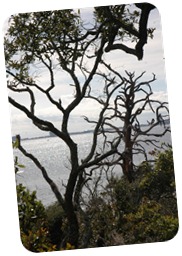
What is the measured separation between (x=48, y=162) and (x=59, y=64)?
77 centimetres

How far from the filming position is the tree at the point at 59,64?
36.0 feet

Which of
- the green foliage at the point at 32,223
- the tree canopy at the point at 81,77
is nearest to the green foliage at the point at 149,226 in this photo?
the tree canopy at the point at 81,77

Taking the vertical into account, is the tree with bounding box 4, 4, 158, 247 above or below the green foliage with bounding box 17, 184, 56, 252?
above

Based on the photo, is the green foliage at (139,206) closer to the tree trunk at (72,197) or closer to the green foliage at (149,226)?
the green foliage at (149,226)

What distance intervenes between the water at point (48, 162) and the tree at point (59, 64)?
3 centimetres

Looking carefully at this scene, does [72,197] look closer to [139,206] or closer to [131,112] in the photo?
[139,206]

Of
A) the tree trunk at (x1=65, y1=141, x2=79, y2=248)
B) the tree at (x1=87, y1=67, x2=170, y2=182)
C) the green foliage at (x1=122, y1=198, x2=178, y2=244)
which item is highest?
the tree at (x1=87, y1=67, x2=170, y2=182)

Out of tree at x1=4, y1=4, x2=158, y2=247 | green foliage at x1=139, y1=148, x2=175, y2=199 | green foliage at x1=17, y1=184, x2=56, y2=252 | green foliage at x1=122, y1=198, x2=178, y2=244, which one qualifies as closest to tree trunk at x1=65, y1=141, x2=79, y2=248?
tree at x1=4, y1=4, x2=158, y2=247

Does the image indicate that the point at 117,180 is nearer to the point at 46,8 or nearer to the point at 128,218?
the point at 128,218

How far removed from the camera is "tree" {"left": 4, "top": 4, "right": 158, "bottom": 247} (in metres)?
11.0

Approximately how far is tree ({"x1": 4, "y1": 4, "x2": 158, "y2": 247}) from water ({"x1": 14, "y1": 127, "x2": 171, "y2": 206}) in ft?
0.11

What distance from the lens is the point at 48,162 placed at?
11.0 meters

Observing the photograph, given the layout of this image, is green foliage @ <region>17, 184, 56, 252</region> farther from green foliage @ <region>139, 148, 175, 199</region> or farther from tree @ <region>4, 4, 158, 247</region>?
green foliage @ <region>139, 148, 175, 199</region>

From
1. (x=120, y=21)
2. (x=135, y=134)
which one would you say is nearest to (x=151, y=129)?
(x=135, y=134)
